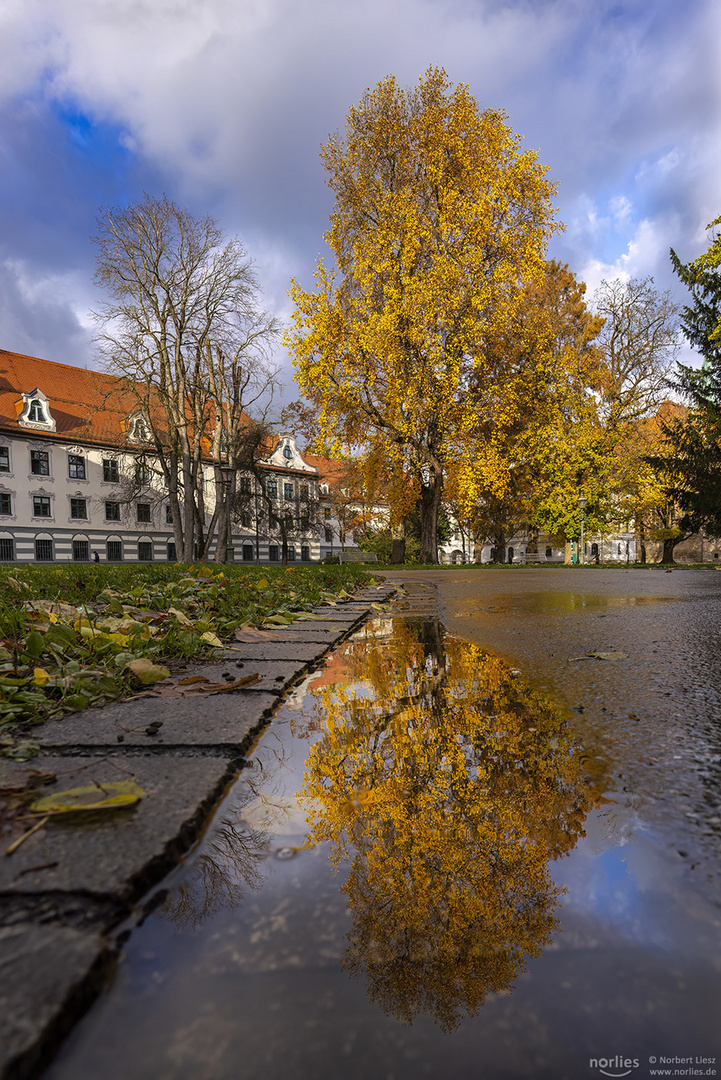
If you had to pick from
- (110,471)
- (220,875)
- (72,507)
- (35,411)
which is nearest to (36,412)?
(35,411)

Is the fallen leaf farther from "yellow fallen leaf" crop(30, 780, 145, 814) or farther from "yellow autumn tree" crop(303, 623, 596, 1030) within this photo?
"yellow fallen leaf" crop(30, 780, 145, 814)

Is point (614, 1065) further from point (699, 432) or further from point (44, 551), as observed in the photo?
point (44, 551)

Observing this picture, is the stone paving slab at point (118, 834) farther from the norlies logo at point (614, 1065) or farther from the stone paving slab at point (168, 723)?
the norlies logo at point (614, 1065)

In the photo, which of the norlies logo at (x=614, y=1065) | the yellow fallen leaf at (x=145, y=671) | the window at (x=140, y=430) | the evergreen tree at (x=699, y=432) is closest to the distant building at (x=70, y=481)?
the window at (x=140, y=430)

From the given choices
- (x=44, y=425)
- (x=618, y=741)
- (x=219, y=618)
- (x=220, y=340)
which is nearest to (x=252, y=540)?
(x=44, y=425)

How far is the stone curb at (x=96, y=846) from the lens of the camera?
0.61m

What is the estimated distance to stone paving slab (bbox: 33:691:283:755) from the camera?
1.58 metres

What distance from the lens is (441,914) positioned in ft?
2.73

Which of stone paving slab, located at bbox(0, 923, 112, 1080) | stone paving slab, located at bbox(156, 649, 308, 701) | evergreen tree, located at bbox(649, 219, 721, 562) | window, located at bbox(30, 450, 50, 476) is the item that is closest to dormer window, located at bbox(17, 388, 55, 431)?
window, located at bbox(30, 450, 50, 476)

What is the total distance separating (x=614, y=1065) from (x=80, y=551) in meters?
38.4

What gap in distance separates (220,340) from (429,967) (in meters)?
24.7

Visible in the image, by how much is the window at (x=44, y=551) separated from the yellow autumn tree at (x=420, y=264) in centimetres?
2268

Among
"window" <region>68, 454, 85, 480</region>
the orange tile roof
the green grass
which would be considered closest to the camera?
the green grass

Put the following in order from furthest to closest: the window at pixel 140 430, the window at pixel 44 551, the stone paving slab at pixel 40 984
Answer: the window at pixel 44 551
the window at pixel 140 430
the stone paving slab at pixel 40 984
